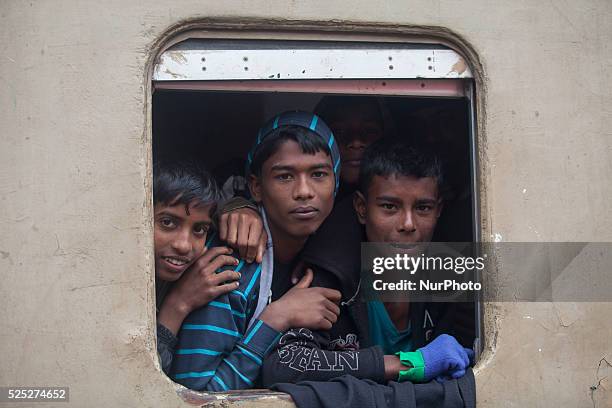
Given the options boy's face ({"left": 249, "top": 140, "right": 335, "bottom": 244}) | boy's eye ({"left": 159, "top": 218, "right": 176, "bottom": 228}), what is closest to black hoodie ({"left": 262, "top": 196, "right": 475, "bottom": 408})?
boy's face ({"left": 249, "top": 140, "right": 335, "bottom": 244})

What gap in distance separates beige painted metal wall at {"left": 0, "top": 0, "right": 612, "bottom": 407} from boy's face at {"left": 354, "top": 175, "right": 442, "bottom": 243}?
50cm

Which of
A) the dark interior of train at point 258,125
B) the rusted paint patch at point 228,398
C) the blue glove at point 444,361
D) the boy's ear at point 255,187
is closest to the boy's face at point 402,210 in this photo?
the dark interior of train at point 258,125

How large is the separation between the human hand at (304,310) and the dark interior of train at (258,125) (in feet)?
1.60

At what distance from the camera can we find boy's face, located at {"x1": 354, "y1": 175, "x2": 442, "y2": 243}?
3096 mm

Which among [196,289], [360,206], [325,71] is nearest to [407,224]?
[360,206]

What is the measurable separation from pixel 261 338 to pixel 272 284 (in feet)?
1.10

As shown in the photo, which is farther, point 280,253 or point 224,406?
point 280,253

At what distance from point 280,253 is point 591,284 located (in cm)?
107

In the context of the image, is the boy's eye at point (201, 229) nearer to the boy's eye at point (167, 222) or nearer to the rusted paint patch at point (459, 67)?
the boy's eye at point (167, 222)

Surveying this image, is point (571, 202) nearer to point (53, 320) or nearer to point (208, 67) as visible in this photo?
point (208, 67)

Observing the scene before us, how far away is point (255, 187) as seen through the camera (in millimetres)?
3105

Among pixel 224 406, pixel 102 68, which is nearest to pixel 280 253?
pixel 224 406

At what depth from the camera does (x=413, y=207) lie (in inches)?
123

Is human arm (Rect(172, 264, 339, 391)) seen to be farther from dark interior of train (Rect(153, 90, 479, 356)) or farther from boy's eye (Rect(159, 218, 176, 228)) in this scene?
dark interior of train (Rect(153, 90, 479, 356))
